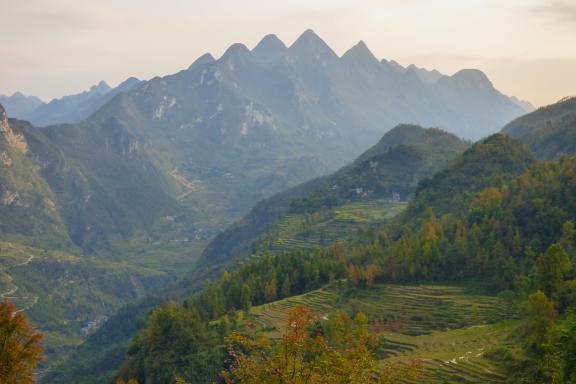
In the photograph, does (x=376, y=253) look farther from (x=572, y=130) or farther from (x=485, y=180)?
(x=572, y=130)

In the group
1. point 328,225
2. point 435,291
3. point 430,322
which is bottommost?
point 430,322

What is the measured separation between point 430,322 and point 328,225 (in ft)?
263

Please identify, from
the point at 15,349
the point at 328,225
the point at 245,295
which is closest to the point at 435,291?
the point at 245,295

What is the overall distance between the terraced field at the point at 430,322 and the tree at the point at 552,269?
5.50 m

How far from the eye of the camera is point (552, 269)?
5609cm

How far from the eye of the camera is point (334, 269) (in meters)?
90.4

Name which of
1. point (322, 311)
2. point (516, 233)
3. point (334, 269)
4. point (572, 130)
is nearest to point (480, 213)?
point (516, 233)

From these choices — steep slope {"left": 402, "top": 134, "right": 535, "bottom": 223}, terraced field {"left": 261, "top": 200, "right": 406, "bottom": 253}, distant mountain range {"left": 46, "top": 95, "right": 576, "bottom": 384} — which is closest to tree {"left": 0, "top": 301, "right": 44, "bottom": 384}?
distant mountain range {"left": 46, "top": 95, "right": 576, "bottom": 384}

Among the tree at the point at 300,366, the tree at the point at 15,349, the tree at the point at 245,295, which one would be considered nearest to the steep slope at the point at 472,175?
the tree at the point at 245,295

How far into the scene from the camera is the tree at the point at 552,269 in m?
55.7

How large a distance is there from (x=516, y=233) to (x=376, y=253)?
2302 cm

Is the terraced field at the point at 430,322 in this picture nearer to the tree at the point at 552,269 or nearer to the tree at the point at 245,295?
the tree at the point at 245,295

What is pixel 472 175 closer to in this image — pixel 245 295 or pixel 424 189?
pixel 424 189

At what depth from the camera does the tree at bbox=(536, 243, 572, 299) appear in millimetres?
55719
